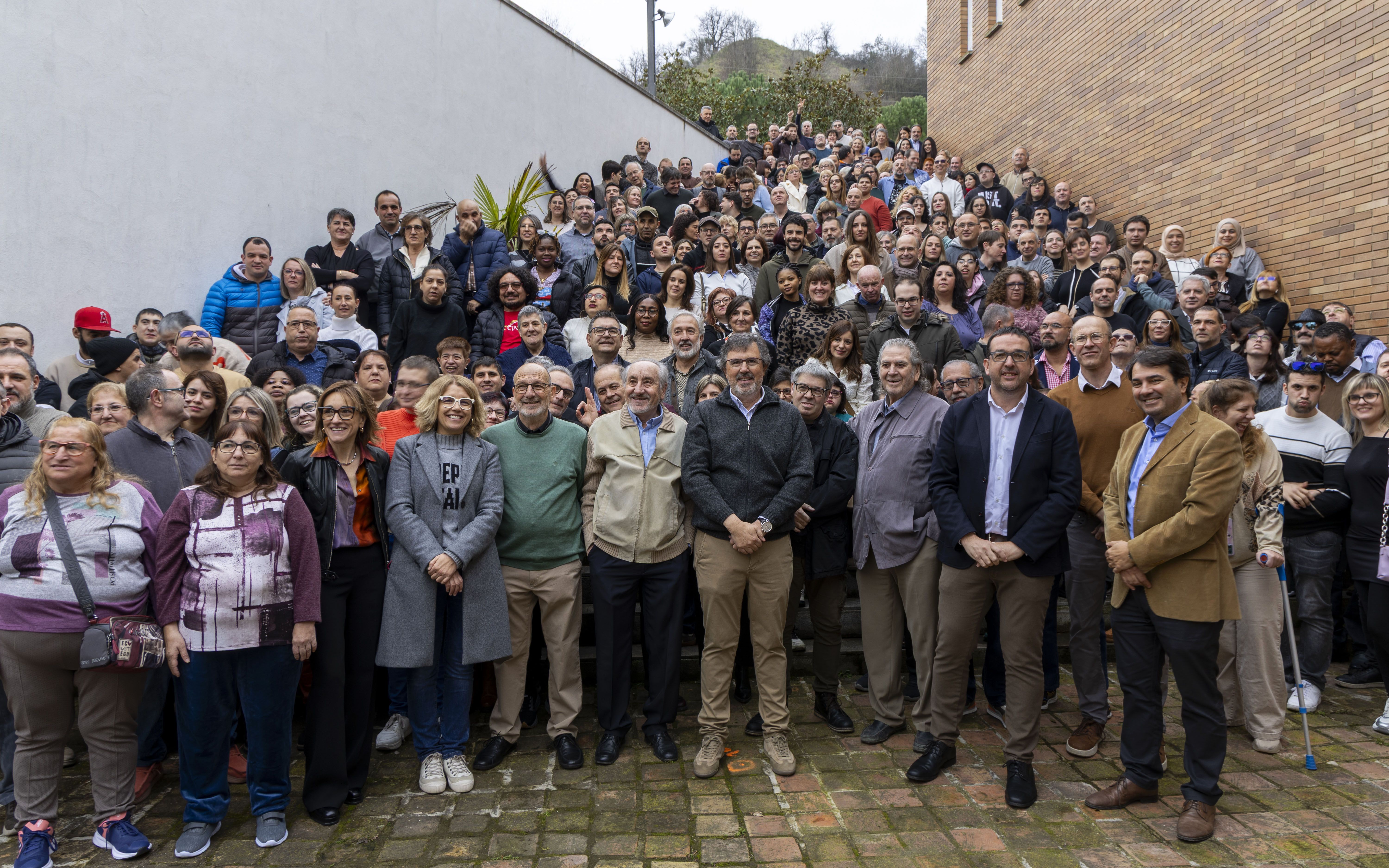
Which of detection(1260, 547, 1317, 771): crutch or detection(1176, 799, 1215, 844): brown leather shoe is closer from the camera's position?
detection(1176, 799, 1215, 844): brown leather shoe

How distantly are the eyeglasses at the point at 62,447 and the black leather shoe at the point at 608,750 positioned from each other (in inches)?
103

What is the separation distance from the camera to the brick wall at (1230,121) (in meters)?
7.77

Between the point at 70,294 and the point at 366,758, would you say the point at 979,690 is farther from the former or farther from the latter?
the point at 70,294

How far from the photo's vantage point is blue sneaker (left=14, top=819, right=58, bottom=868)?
10.5ft

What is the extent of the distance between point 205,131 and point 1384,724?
9.45 metres

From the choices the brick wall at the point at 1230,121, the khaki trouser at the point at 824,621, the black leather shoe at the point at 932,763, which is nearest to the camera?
the black leather shoe at the point at 932,763

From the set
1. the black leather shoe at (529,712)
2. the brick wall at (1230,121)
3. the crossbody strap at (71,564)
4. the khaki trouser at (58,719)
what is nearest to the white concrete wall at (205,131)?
the crossbody strap at (71,564)

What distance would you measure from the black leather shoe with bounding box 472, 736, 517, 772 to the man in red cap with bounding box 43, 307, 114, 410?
3.80 m

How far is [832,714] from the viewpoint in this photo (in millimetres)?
4500

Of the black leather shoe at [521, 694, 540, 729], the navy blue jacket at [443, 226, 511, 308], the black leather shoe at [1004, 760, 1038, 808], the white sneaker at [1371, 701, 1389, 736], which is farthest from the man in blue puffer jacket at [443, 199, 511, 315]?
the white sneaker at [1371, 701, 1389, 736]

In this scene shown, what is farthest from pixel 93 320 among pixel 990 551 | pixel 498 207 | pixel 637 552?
pixel 498 207

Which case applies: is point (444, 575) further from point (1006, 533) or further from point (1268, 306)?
point (1268, 306)

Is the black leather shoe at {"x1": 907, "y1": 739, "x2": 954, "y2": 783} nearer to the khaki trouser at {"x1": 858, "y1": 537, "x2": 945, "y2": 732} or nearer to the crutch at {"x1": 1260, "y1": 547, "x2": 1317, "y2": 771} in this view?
the khaki trouser at {"x1": 858, "y1": 537, "x2": 945, "y2": 732}

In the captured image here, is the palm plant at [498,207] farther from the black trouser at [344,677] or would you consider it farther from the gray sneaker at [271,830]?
the gray sneaker at [271,830]
